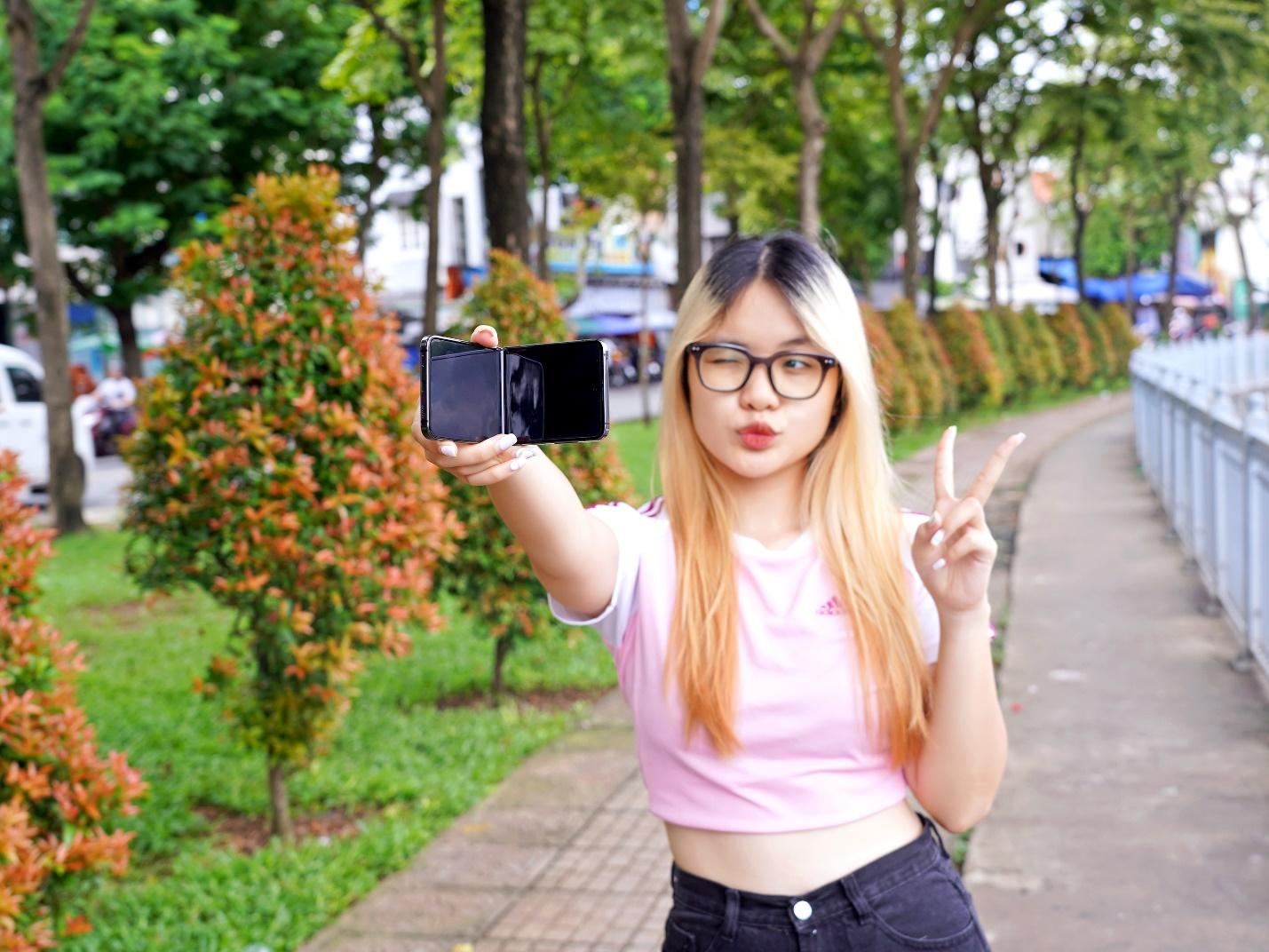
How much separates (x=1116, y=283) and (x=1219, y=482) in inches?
2409

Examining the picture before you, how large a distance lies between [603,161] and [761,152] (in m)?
2.65

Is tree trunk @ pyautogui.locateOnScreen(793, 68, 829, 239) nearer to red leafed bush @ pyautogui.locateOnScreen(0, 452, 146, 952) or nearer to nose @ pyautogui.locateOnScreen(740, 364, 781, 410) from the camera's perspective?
red leafed bush @ pyautogui.locateOnScreen(0, 452, 146, 952)

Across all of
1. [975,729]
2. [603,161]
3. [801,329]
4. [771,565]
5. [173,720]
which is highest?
[603,161]

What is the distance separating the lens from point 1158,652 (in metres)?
7.51

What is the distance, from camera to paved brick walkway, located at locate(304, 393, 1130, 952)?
4344 mm

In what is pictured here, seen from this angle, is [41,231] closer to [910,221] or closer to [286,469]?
[286,469]

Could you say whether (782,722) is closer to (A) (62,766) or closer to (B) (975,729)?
(B) (975,729)

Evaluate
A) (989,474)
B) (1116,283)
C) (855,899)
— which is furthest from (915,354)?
(1116,283)

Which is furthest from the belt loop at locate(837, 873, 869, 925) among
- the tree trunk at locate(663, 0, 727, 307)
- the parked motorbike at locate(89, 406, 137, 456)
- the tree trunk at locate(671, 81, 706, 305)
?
the parked motorbike at locate(89, 406, 137, 456)

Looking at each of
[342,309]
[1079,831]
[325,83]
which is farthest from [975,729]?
[325,83]

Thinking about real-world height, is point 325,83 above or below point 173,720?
above

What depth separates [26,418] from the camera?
16047 millimetres

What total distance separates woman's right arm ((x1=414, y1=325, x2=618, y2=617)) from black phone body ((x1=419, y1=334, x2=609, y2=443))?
0.02 metres

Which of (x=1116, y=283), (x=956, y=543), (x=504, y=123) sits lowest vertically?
(x=956, y=543)
